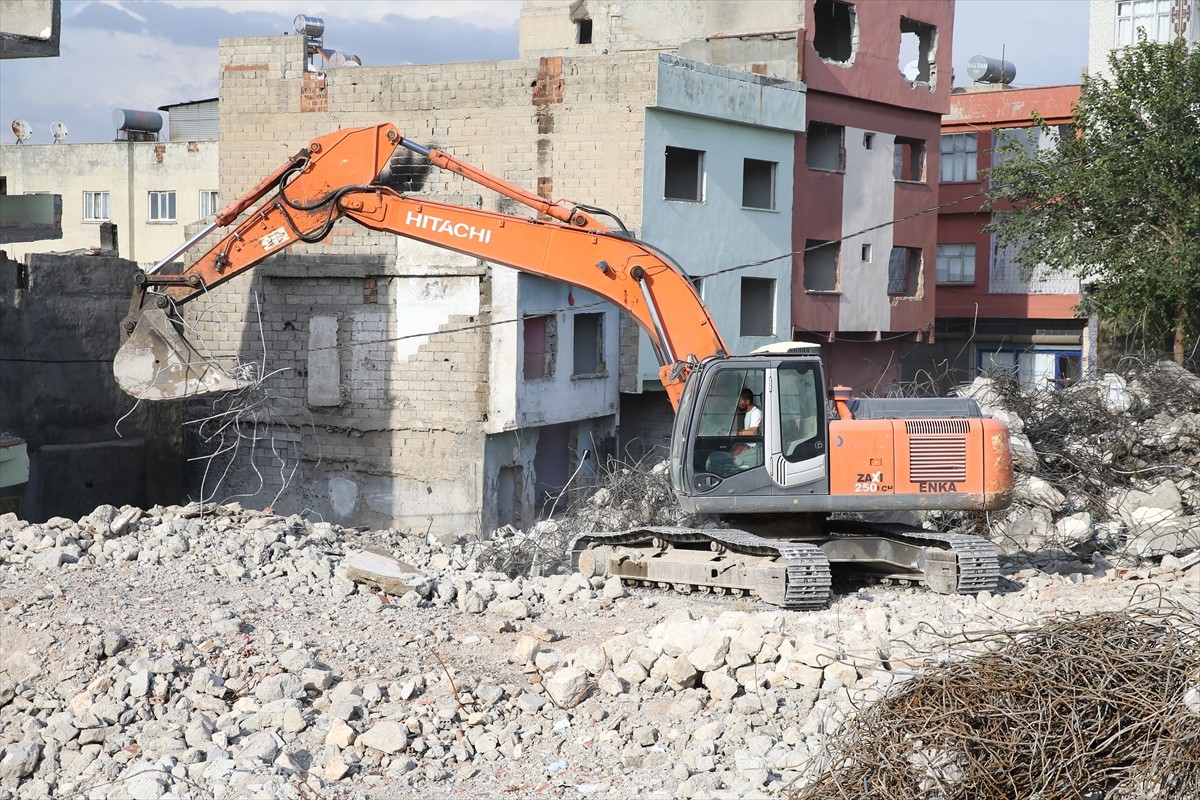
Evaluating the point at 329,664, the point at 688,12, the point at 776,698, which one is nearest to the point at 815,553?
the point at 776,698

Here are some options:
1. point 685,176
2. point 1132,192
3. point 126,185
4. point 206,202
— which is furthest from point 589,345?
point 126,185

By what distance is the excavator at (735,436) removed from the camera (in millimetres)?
11523

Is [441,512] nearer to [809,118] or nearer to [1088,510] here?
[1088,510]

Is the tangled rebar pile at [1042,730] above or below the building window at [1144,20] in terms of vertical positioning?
below

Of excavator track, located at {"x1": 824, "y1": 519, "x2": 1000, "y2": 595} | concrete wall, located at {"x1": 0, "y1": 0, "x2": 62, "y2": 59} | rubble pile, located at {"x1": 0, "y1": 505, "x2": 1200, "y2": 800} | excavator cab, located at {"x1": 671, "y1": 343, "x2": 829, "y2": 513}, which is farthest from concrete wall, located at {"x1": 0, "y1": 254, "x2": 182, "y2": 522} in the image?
excavator track, located at {"x1": 824, "y1": 519, "x2": 1000, "y2": 595}

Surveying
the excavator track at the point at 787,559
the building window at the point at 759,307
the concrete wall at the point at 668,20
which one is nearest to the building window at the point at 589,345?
the building window at the point at 759,307

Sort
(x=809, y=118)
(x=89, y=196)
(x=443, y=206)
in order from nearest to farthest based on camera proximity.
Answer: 1. (x=443, y=206)
2. (x=809, y=118)
3. (x=89, y=196)

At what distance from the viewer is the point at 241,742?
8.66 metres

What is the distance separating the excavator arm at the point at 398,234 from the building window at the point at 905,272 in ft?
55.6

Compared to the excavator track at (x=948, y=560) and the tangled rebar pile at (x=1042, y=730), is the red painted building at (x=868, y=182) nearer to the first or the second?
the excavator track at (x=948, y=560)

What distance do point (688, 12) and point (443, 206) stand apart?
50.4 feet

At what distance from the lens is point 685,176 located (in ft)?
78.7

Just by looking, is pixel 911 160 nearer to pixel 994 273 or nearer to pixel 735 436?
pixel 994 273

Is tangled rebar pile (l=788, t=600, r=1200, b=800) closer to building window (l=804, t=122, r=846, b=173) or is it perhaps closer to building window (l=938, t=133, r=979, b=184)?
building window (l=804, t=122, r=846, b=173)
